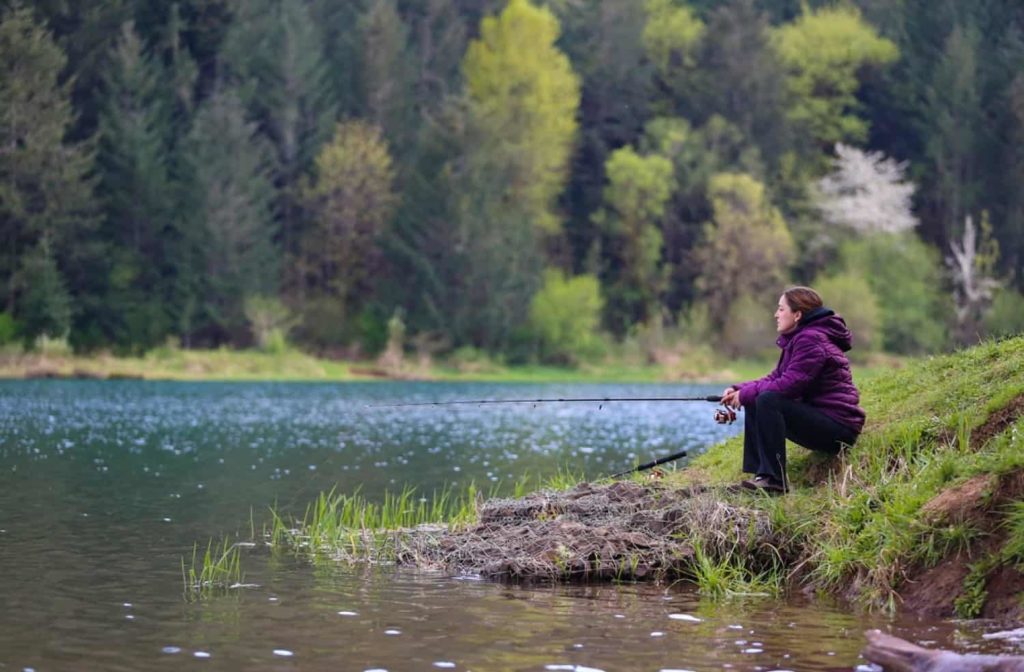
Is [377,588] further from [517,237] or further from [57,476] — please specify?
[517,237]

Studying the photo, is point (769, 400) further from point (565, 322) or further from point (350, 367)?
point (565, 322)

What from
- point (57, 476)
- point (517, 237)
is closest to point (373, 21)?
point (517, 237)

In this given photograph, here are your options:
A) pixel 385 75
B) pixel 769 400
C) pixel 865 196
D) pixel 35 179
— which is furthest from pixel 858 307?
pixel 769 400

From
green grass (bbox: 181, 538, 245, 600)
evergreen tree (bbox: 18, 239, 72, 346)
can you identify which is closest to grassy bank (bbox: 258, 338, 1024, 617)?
green grass (bbox: 181, 538, 245, 600)

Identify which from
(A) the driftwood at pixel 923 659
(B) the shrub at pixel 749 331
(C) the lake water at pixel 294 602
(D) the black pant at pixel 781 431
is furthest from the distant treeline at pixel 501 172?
(A) the driftwood at pixel 923 659

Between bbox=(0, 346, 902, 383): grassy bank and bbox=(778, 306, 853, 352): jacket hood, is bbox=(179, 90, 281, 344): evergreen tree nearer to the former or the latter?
bbox=(0, 346, 902, 383): grassy bank

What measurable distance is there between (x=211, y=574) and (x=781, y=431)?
4.55 meters

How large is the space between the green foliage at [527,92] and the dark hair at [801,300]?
180ft

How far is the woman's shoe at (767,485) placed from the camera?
1204cm

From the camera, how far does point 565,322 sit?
2569 inches

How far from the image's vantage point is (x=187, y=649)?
8781mm

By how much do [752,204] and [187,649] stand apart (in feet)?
197

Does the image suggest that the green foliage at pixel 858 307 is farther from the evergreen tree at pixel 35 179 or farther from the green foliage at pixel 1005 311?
the evergreen tree at pixel 35 179

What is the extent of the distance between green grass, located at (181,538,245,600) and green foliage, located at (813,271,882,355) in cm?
5454
